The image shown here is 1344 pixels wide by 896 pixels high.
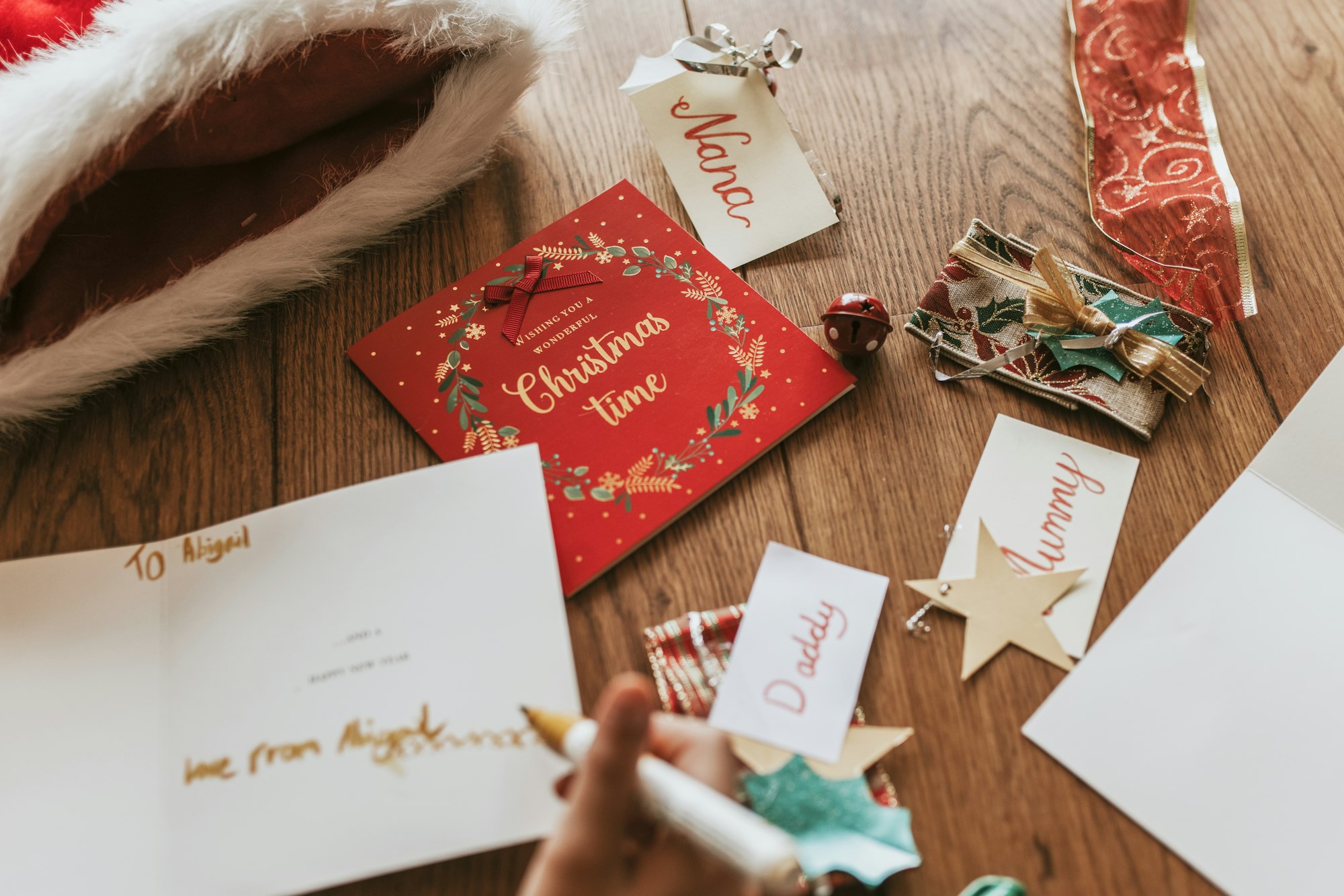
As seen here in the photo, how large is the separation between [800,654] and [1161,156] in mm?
570

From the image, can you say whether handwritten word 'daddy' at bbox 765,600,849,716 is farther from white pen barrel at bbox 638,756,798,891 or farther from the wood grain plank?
the wood grain plank

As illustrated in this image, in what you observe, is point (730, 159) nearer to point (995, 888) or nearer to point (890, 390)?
point (890, 390)

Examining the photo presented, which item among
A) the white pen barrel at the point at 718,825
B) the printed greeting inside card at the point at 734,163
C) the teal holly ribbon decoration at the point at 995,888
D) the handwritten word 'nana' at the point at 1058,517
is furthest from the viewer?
the printed greeting inside card at the point at 734,163

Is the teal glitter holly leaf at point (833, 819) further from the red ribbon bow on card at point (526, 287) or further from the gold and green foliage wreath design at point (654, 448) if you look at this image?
the red ribbon bow on card at point (526, 287)

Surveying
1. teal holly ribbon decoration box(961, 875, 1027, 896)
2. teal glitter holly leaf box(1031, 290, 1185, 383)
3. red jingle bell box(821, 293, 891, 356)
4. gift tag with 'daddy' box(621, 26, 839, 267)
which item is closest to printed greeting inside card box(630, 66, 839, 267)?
gift tag with 'daddy' box(621, 26, 839, 267)

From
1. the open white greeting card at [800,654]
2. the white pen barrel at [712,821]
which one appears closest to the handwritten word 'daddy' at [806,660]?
the open white greeting card at [800,654]

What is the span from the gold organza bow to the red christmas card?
0.53 ft

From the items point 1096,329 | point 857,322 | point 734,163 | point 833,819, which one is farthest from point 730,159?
point 833,819

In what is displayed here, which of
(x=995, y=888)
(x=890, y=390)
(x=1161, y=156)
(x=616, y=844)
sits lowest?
(x=995, y=888)

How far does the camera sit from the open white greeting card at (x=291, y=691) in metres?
0.51

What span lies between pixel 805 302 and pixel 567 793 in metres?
0.42

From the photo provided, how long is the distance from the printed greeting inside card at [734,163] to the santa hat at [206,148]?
121 mm

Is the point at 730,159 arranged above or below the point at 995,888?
above

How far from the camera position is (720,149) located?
744 mm
